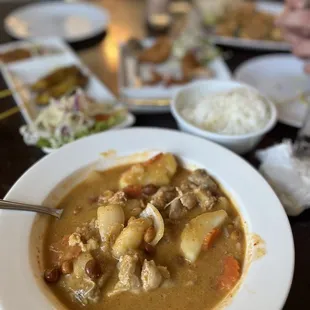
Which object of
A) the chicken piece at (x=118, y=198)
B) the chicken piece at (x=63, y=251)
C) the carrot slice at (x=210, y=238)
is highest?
the chicken piece at (x=118, y=198)

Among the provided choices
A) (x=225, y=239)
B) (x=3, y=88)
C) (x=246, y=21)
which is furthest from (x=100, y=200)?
(x=246, y=21)

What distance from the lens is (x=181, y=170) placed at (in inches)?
98.3

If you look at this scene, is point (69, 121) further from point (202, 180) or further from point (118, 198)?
point (202, 180)

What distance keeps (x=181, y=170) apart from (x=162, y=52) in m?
1.85

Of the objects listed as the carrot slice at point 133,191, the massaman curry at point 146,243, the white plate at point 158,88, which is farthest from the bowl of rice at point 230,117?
the carrot slice at point 133,191

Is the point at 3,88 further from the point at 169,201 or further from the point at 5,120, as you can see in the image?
the point at 169,201

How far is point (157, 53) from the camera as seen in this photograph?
3.93 m

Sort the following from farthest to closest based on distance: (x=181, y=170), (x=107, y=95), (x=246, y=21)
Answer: (x=246, y=21) → (x=107, y=95) → (x=181, y=170)

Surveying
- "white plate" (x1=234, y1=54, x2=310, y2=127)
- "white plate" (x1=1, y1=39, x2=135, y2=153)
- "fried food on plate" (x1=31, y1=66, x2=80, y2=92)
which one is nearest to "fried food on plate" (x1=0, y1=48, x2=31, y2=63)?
"white plate" (x1=1, y1=39, x2=135, y2=153)

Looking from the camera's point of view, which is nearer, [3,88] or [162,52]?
[3,88]

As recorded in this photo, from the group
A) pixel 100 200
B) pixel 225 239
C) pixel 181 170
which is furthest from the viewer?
pixel 181 170

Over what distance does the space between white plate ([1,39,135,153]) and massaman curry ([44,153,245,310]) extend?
0.80 m

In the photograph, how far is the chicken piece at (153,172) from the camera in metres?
2.33

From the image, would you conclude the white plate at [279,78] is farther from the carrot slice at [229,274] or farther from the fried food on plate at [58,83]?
the carrot slice at [229,274]
